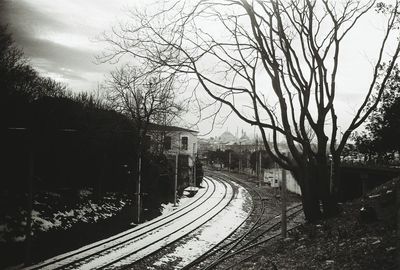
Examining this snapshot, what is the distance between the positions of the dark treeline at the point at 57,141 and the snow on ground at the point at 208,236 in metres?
6.41

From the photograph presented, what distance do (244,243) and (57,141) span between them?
1275cm

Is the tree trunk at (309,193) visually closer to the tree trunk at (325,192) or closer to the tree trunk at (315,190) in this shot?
the tree trunk at (315,190)

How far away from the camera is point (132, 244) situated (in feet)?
51.8

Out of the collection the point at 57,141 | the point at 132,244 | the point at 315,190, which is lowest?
the point at 132,244

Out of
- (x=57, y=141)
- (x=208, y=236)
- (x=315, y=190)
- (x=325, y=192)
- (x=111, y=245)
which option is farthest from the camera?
(x=57, y=141)

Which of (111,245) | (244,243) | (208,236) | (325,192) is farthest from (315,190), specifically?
(111,245)

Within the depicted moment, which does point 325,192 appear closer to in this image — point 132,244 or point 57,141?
point 132,244

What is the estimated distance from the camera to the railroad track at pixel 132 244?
42.2 ft

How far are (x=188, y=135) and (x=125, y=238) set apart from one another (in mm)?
48756

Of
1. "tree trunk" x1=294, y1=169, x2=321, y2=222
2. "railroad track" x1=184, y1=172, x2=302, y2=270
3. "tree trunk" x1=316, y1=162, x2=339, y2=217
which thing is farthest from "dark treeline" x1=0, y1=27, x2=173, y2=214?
"tree trunk" x1=316, y1=162, x2=339, y2=217

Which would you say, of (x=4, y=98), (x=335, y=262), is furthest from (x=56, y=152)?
(x=335, y=262)

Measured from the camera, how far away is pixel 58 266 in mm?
12539

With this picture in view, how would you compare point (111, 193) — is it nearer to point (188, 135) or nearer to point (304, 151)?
point (304, 151)

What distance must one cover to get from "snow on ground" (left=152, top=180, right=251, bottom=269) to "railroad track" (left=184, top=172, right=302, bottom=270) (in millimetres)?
448
